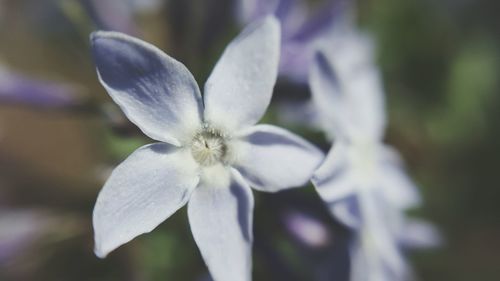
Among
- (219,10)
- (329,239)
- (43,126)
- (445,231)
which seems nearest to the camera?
(329,239)

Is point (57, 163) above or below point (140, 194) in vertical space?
below

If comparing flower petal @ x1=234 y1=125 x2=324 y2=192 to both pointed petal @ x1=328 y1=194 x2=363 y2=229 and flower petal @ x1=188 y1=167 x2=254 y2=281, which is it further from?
pointed petal @ x1=328 y1=194 x2=363 y2=229

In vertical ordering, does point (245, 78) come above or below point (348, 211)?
above

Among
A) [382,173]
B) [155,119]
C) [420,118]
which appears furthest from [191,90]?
[420,118]

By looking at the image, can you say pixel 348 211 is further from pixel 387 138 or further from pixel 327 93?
pixel 387 138

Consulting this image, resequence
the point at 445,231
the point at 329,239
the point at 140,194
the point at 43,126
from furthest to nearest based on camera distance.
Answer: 1. the point at 43,126
2. the point at 445,231
3. the point at 329,239
4. the point at 140,194

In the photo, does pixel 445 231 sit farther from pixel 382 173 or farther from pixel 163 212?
pixel 163 212

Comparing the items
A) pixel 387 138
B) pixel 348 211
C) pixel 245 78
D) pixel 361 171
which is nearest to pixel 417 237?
pixel 361 171
